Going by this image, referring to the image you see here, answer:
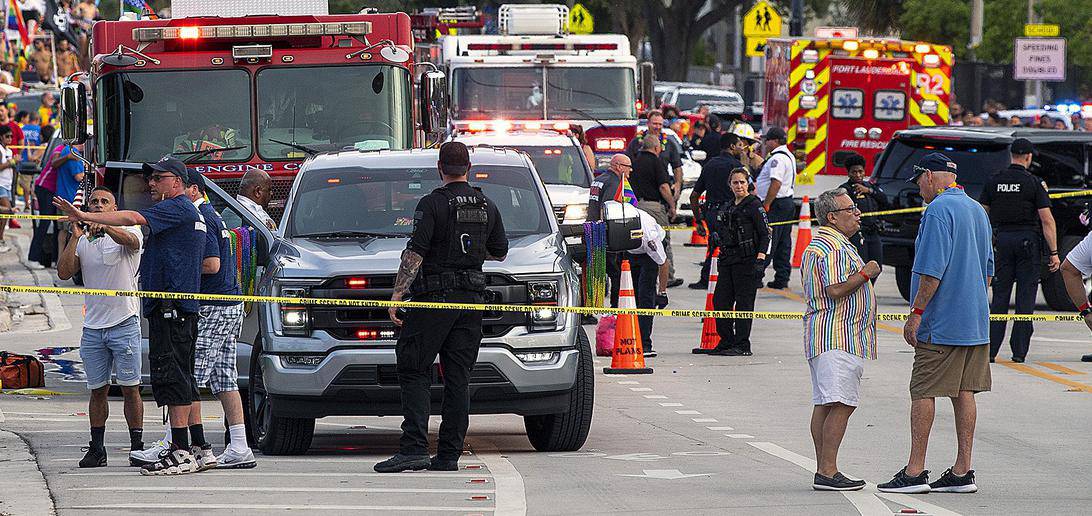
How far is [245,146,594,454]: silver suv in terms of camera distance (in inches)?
396

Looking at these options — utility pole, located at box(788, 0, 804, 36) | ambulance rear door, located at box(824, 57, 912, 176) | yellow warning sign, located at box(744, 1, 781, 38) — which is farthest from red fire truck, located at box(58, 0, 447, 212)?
yellow warning sign, located at box(744, 1, 781, 38)

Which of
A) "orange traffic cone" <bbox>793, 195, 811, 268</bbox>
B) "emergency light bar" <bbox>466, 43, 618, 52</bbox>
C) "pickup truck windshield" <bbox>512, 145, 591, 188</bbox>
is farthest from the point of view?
"emergency light bar" <bbox>466, 43, 618, 52</bbox>

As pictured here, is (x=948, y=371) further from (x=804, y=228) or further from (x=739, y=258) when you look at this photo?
(x=804, y=228)

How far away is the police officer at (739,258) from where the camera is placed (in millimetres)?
15766

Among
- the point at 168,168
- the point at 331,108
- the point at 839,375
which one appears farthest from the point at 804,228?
the point at 168,168

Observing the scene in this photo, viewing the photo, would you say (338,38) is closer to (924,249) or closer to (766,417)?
(766,417)

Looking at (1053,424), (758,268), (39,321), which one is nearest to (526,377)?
(1053,424)

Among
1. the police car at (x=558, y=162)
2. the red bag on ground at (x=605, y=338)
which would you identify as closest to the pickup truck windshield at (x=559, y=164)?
the police car at (x=558, y=162)

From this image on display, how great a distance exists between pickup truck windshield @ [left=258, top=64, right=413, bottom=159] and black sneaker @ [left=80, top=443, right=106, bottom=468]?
18.9 ft

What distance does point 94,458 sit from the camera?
390 inches

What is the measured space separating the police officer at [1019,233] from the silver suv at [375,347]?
580 cm

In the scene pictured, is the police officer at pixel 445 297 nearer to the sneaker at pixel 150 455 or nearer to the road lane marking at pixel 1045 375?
the sneaker at pixel 150 455

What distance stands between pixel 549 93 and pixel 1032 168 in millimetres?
8370

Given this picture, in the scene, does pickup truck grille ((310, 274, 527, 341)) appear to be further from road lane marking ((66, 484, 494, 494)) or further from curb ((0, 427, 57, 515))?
curb ((0, 427, 57, 515))
